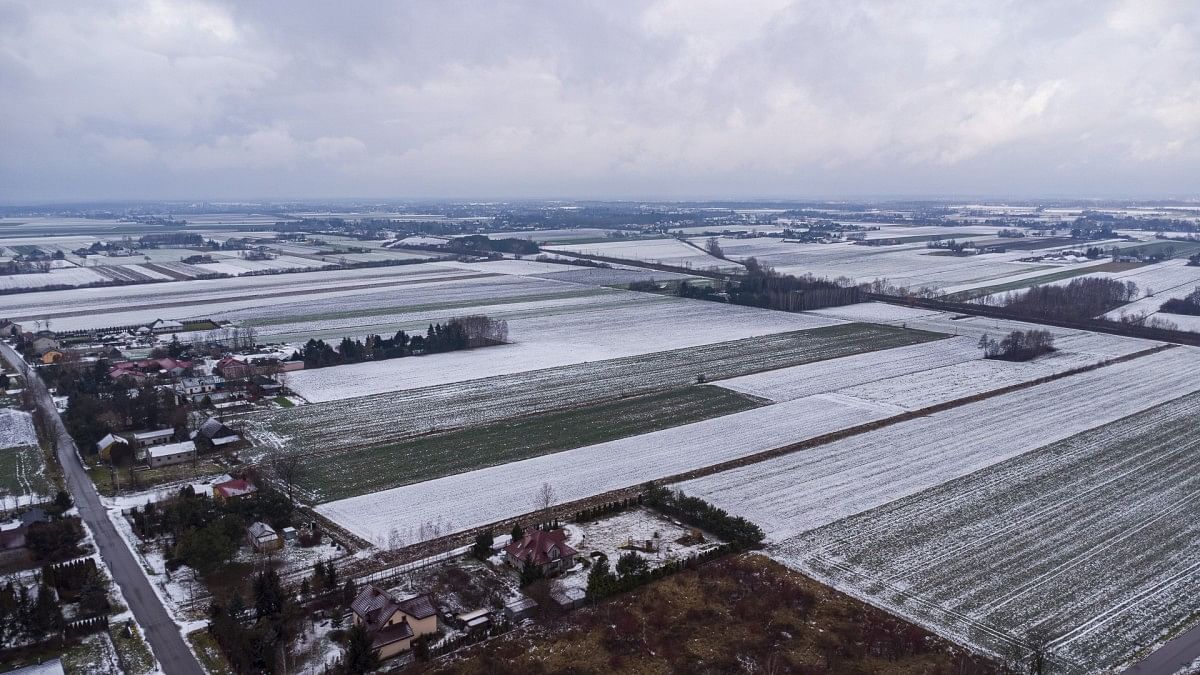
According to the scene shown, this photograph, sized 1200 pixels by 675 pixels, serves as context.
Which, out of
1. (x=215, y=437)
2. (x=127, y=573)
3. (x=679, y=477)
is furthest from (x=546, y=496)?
(x=215, y=437)

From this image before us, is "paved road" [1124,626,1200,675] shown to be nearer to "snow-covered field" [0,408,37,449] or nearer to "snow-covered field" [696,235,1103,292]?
"snow-covered field" [0,408,37,449]

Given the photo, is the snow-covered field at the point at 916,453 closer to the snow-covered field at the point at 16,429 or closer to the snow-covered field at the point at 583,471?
the snow-covered field at the point at 583,471

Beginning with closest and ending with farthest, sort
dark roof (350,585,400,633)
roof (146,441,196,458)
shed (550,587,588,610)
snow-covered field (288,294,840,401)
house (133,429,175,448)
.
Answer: dark roof (350,585,400,633) < shed (550,587,588,610) < roof (146,441,196,458) < house (133,429,175,448) < snow-covered field (288,294,840,401)

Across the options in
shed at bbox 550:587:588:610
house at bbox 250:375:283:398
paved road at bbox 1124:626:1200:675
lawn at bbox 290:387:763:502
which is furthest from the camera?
house at bbox 250:375:283:398

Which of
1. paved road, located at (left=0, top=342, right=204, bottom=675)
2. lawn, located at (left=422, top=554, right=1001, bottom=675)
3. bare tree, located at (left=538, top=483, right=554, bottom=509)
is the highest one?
bare tree, located at (left=538, top=483, right=554, bottom=509)

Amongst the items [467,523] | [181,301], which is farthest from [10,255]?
[467,523]

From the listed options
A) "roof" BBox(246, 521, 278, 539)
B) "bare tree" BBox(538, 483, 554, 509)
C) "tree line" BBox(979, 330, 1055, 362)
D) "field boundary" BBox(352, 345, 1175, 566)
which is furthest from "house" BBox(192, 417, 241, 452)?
"tree line" BBox(979, 330, 1055, 362)

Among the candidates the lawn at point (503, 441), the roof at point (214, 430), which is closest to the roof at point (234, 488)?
the lawn at point (503, 441)
